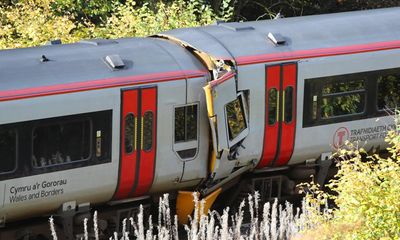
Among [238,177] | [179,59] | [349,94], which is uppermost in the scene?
[179,59]

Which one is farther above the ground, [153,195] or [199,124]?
[199,124]

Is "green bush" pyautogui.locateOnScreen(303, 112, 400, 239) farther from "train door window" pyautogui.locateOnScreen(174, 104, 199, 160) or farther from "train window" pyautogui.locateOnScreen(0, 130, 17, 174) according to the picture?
"train window" pyautogui.locateOnScreen(0, 130, 17, 174)

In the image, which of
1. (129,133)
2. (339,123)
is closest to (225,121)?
(129,133)

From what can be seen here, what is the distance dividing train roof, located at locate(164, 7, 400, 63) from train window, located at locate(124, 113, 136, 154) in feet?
5.66

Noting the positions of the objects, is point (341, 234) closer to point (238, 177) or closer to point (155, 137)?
point (155, 137)

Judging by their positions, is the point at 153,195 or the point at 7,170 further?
the point at 153,195

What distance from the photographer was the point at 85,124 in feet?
41.6

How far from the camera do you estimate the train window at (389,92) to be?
50.8 feet

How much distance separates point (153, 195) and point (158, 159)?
788 mm

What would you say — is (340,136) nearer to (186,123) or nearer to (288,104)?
(288,104)

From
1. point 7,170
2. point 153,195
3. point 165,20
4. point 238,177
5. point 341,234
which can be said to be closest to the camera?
point 341,234

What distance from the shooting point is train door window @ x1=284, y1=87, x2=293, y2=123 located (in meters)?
14.5

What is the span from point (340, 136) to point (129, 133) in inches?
151

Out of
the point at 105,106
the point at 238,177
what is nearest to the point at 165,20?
the point at 238,177
